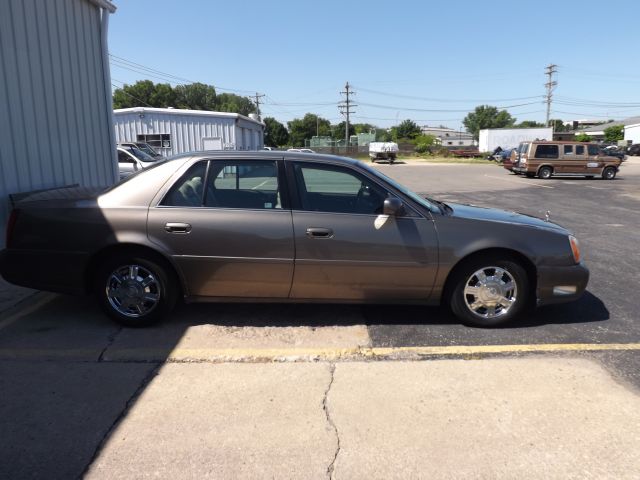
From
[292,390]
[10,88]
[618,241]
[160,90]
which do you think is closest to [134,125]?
[10,88]

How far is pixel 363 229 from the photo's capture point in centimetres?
404

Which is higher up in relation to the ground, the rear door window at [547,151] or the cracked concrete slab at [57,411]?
the rear door window at [547,151]

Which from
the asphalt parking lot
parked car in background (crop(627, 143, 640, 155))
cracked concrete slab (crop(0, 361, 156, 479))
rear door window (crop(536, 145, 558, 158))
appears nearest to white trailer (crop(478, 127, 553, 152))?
parked car in background (crop(627, 143, 640, 155))

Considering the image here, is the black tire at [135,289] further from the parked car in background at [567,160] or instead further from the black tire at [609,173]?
the black tire at [609,173]

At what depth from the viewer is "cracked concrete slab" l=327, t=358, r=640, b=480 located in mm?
2500

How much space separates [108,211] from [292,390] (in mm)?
2215

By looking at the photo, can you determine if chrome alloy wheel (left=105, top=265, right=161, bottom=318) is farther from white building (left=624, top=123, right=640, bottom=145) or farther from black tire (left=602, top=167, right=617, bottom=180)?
white building (left=624, top=123, right=640, bottom=145)

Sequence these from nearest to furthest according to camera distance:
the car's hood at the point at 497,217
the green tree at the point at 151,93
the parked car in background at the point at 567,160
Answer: the car's hood at the point at 497,217
the parked car in background at the point at 567,160
the green tree at the point at 151,93

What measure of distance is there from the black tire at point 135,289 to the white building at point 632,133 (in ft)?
Answer: 265

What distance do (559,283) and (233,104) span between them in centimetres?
11186

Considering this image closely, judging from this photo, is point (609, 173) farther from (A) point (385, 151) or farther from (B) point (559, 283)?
(A) point (385, 151)

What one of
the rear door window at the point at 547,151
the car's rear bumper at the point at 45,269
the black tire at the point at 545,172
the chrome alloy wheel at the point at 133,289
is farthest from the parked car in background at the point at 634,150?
the car's rear bumper at the point at 45,269

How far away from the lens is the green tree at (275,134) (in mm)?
91494

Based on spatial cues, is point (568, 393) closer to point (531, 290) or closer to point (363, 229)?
point (531, 290)
